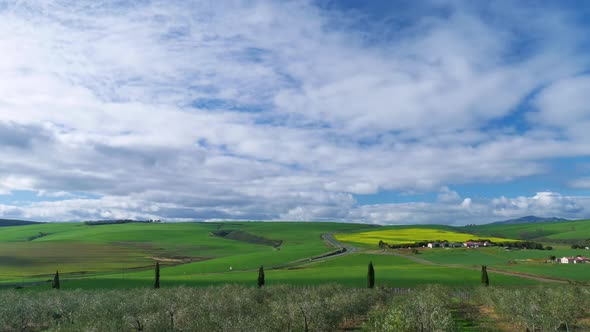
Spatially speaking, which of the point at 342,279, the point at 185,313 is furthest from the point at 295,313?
the point at 342,279

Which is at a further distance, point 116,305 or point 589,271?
point 589,271

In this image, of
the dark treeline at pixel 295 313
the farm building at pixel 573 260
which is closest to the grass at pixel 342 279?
the dark treeline at pixel 295 313

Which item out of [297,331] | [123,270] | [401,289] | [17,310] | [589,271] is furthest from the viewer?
[123,270]

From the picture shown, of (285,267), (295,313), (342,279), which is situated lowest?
(285,267)

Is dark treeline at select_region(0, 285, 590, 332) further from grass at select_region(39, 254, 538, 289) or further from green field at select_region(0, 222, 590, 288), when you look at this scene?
green field at select_region(0, 222, 590, 288)

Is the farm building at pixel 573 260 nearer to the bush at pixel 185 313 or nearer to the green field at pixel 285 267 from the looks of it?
the green field at pixel 285 267

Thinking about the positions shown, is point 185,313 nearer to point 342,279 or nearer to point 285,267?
point 342,279

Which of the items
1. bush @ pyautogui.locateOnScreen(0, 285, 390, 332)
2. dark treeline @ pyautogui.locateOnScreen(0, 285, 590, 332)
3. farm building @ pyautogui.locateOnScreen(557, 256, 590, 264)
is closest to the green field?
farm building @ pyautogui.locateOnScreen(557, 256, 590, 264)

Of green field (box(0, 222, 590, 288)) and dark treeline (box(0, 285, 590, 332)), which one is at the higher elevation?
dark treeline (box(0, 285, 590, 332))

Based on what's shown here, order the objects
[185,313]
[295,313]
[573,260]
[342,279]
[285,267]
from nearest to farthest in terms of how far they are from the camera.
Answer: [295,313]
[185,313]
[342,279]
[573,260]
[285,267]

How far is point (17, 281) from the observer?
119 m

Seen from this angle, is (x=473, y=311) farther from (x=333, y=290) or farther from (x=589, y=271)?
(x=589, y=271)

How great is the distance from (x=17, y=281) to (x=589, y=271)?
533ft

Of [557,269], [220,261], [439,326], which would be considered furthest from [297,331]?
[220,261]
